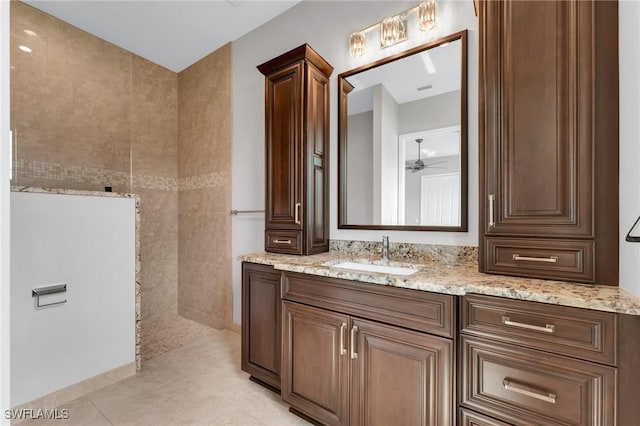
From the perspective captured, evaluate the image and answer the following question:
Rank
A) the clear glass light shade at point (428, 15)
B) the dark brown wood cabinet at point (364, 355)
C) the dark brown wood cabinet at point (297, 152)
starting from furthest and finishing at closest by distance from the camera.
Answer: the dark brown wood cabinet at point (297, 152)
the clear glass light shade at point (428, 15)
the dark brown wood cabinet at point (364, 355)

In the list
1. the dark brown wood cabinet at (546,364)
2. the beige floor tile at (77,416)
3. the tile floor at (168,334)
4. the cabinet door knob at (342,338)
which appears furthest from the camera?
the tile floor at (168,334)

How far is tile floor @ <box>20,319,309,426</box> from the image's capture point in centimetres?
164

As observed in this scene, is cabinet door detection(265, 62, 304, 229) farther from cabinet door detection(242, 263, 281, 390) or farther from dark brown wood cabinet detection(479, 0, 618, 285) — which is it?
dark brown wood cabinet detection(479, 0, 618, 285)

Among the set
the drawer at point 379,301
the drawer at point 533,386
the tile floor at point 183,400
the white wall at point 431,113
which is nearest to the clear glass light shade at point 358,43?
the white wall at point 431,113

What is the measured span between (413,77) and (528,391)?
5.77ft

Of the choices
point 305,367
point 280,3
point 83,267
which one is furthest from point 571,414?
point 280,3

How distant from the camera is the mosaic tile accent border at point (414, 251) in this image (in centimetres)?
164

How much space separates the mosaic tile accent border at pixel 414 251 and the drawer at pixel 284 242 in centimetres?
31

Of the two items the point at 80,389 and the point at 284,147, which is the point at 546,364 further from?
the point at 80,389

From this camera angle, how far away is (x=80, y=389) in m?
1.85

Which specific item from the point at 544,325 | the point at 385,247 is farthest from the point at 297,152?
the point at 544,325

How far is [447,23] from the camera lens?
1.72 meters

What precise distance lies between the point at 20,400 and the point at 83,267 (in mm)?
780

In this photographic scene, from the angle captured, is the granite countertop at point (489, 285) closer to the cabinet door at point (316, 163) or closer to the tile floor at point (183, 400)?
the cabinet door at point (316, 163)
